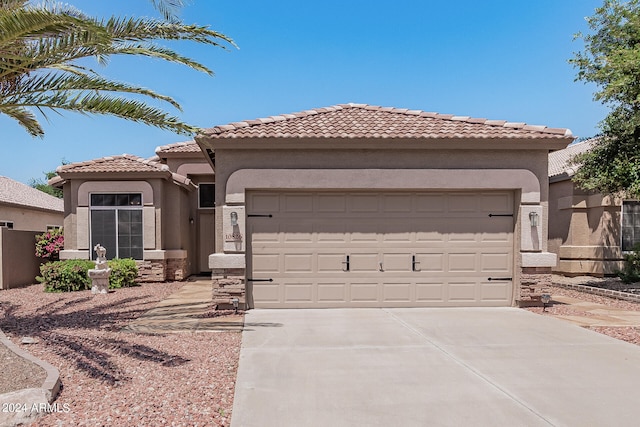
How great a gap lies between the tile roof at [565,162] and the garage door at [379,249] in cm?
608

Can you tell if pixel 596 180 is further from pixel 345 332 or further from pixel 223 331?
pixel 223 331

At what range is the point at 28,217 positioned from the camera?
2080 cm

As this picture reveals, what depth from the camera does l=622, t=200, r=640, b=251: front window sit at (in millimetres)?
14133

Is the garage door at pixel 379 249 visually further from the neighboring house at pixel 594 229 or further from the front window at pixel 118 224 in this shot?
the neighboring house at pixel 594 229

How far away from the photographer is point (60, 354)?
Result: 5961 mm

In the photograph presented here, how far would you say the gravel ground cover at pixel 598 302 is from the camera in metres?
7.38

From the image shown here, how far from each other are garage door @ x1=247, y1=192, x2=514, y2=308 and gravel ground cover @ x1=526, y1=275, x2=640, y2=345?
1.13 meters

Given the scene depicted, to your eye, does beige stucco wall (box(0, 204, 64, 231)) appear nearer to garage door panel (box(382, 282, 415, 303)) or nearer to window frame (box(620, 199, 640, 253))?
garage door panel (box(382, 282, 415, 303))

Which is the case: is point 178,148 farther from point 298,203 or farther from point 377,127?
point 377,127

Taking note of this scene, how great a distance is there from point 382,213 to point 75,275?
8992 millimetres

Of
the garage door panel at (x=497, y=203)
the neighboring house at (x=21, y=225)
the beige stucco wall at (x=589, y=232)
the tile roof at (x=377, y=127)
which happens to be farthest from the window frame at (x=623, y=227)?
the neighboring house at (x=21, y=225)

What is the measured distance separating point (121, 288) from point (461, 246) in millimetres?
9747

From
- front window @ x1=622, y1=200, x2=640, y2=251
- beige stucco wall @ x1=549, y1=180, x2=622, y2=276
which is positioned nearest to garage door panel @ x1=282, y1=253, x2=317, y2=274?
beige stucco wall @ x1=549, y1=180, x2=622, y2=276

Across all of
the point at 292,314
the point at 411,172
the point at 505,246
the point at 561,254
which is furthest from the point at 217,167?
the point at 561,254
